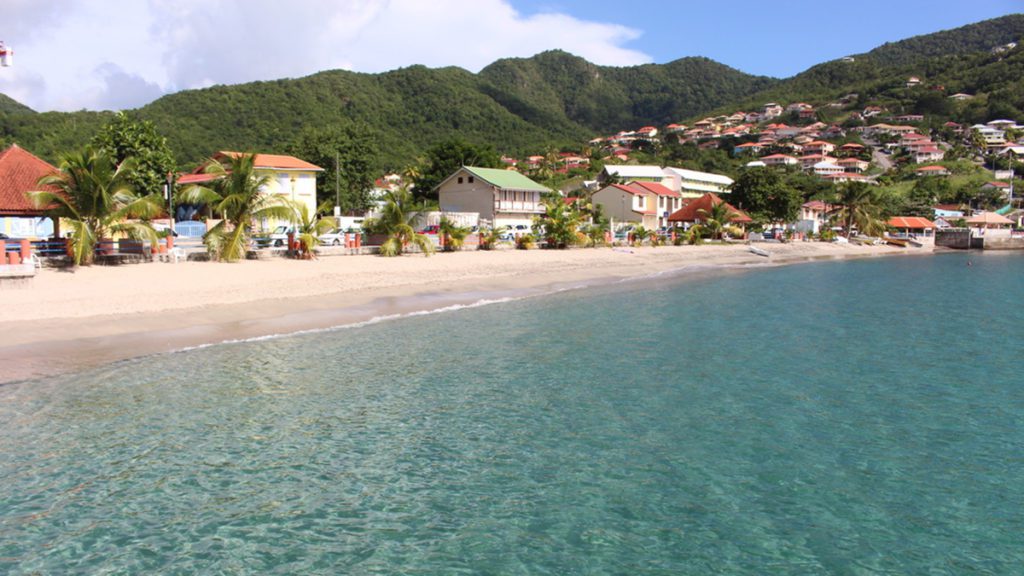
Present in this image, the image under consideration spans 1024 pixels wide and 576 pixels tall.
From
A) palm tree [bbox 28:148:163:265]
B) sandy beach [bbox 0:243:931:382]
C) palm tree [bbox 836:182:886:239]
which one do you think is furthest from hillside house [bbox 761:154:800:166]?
palm tree [bbox 28:148:163:265]

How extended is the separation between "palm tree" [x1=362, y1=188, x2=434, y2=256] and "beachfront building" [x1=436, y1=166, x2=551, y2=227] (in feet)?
61.5

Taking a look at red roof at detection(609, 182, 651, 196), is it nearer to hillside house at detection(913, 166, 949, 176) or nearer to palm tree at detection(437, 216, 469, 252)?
palm tree at detection(437, 216, 469, 252)

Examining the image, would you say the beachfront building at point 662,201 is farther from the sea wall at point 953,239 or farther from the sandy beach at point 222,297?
the sea wall at point 953,239

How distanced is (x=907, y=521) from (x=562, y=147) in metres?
144

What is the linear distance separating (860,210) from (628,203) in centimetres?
3129

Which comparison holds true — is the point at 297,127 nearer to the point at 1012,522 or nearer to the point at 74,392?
the point at 74,392

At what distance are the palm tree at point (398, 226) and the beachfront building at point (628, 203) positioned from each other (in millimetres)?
32373

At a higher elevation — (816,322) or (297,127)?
(297,127)

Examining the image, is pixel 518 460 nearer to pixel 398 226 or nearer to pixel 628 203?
pixel 398 226

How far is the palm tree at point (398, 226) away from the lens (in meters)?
35.4

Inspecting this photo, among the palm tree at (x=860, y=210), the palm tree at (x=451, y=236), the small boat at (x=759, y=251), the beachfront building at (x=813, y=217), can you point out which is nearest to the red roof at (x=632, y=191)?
the small boat at (x=759, y=251)

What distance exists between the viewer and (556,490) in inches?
349

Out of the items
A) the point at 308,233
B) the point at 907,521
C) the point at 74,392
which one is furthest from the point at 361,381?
the point at 308,233

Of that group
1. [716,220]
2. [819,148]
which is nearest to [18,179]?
[716,220]
